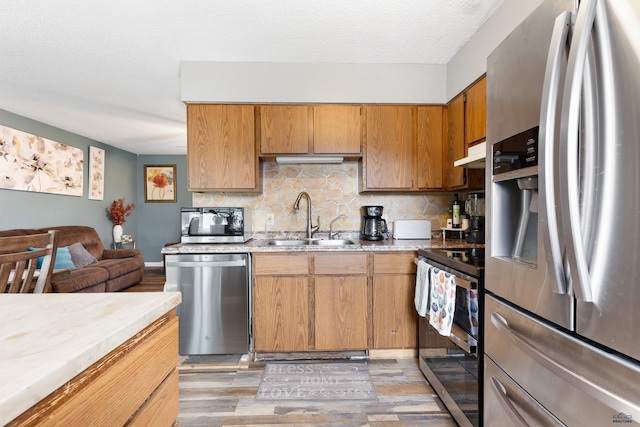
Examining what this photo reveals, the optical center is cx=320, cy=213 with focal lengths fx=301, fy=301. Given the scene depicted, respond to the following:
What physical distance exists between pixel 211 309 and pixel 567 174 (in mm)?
2273

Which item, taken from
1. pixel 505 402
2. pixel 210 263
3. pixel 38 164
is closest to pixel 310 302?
pixel 210 263

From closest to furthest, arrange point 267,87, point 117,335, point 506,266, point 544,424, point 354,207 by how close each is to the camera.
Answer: point 117,335, point 544,424, point 506,266, point 267,87, point 354,207

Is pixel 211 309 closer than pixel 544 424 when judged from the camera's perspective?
No

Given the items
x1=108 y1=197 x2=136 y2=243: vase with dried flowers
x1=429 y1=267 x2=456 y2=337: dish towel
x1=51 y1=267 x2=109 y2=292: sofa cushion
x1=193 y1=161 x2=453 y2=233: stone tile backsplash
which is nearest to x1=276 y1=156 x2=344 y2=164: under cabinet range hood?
x1=193 y1=161 x2=453 y2=233: stone tile backsplash

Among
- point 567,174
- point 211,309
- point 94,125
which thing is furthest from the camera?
point 94,125

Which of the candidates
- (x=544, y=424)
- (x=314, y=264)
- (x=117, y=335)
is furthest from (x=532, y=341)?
(x=314, y=264)

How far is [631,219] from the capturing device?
26.5 inches

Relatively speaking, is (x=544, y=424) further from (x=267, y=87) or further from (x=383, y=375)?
(x=267, y=87)

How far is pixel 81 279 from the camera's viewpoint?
3.46 m

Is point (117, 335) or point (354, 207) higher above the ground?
point (354, 207)

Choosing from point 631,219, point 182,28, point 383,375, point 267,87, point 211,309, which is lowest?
point 383,375

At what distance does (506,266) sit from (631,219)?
494 mm

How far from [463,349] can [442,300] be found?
11.0 inches

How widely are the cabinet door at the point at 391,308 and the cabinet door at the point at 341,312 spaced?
0.09 metres
